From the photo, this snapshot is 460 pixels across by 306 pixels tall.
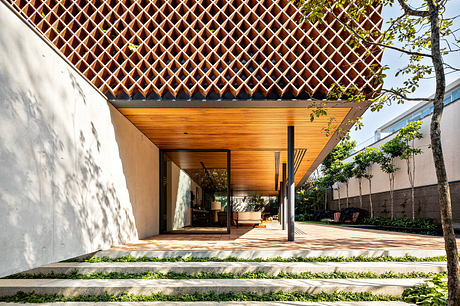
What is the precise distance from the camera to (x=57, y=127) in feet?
14.6

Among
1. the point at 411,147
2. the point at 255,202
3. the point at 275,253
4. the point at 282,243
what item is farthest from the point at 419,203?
the point at 275,253

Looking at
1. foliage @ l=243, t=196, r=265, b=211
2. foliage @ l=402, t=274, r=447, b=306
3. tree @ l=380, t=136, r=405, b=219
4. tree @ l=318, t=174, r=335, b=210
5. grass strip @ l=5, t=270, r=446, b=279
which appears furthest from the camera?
tree @ l=318, t=174, r=335, b=210

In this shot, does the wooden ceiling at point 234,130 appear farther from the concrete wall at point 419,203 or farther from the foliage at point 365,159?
Result: the foliage at point 365,159

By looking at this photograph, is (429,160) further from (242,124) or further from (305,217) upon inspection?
(305,217)

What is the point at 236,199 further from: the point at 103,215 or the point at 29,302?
the point at 29,302

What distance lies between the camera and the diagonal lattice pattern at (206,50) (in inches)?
246

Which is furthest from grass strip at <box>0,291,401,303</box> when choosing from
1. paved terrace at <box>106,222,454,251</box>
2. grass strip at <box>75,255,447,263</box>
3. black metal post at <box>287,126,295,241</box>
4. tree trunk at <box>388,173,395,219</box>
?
tree trunk at <box>388,173,395,219</box>

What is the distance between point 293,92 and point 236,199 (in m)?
16.8

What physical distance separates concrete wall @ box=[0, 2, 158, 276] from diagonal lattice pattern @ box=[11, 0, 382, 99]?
987 mm

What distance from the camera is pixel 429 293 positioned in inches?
165

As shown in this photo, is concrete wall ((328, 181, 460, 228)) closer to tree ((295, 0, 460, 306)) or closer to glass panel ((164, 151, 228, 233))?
glass panel ((164, 151, 228, 233))

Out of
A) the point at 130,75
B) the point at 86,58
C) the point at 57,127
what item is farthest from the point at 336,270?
the point at 86,58

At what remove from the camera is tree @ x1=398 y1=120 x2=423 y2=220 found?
586 inches

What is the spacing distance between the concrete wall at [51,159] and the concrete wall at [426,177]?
11.9 m
